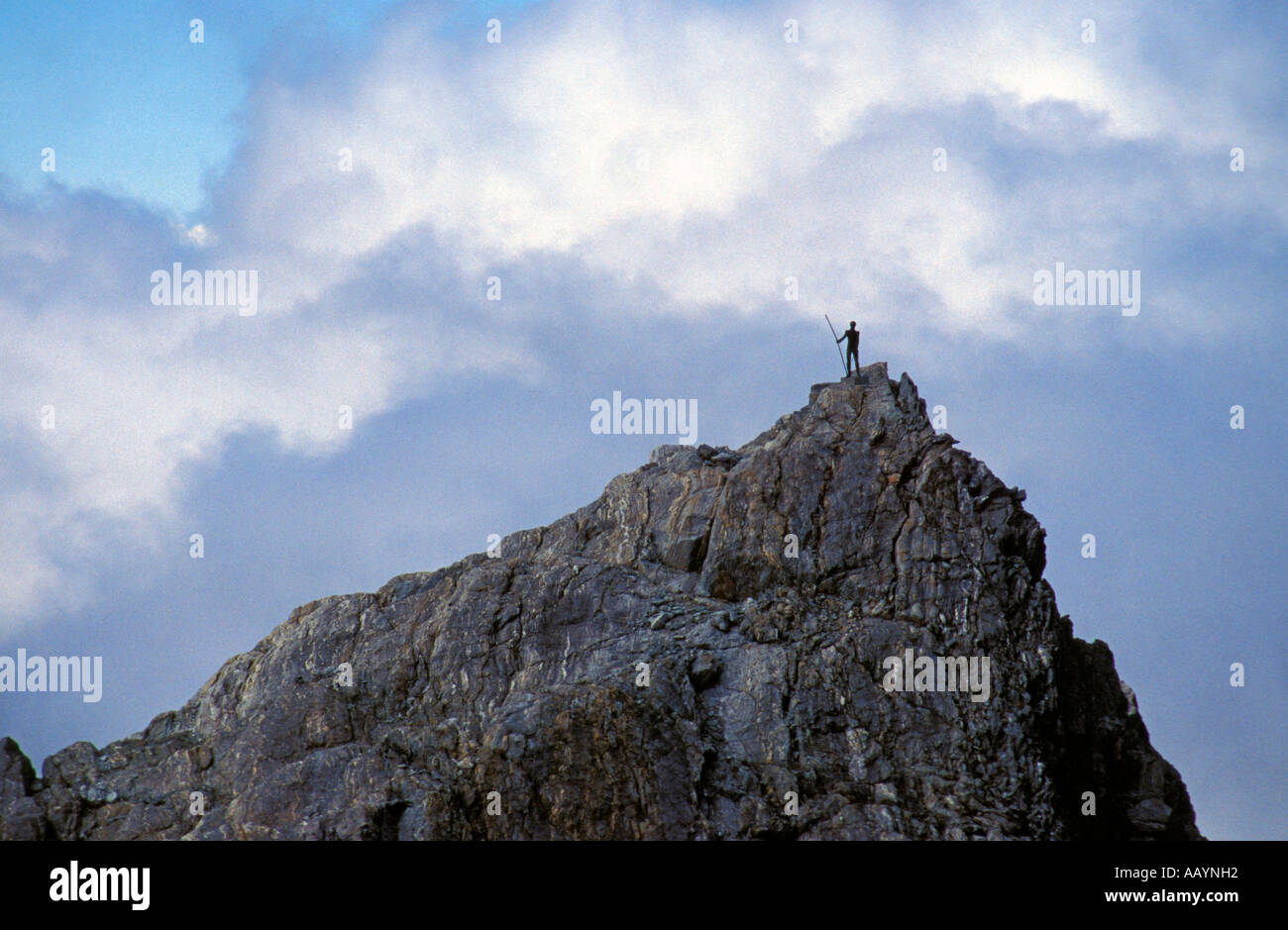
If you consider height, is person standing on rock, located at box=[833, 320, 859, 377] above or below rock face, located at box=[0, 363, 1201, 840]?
above

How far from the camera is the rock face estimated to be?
155 feet

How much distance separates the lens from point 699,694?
51.2 meters

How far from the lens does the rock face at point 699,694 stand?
4734 centimetres

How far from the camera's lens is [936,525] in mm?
55781

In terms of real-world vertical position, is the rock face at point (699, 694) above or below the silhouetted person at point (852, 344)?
below

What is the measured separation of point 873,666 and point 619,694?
9.93 meters

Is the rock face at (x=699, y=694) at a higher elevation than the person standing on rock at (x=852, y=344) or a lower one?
lower

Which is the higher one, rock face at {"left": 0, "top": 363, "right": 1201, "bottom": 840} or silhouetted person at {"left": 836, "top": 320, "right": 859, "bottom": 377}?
silhouetted person at {"left": 836, "top": 320, "right": 859, "bottom": 377}
